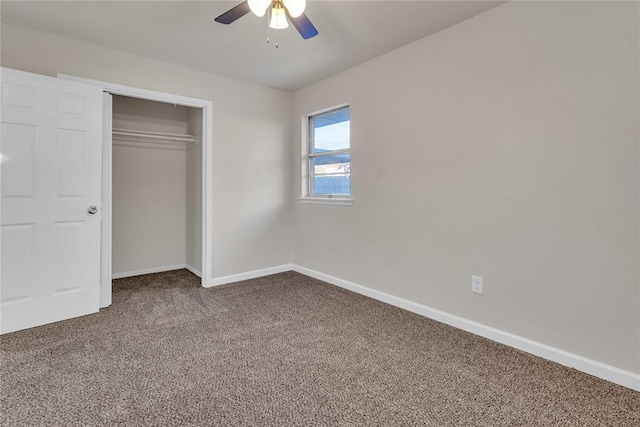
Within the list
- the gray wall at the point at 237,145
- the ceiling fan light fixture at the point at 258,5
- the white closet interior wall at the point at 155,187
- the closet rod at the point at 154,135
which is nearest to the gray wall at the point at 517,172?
the gray wall at the point at 237,145

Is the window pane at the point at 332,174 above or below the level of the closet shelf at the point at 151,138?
below

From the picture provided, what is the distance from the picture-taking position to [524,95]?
2158 millimetres

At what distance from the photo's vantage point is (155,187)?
4.32 m

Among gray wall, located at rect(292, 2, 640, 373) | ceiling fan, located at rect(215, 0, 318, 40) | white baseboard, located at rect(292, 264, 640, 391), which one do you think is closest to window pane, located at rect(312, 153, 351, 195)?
gray wall, located at rect(292, 2, 640, 373)

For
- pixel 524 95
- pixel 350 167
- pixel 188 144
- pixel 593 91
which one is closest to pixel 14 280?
pixel 188 144

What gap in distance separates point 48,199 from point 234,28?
2.05 m

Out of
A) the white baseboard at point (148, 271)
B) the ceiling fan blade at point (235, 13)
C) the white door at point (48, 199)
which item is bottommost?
the white baseboard at point (148, 271)

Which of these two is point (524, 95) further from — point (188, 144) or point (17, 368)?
point (188, 144)

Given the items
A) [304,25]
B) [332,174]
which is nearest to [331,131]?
[332,174]

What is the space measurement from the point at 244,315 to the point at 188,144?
2.77 m

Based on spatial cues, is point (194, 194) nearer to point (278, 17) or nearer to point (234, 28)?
point (234, 28)

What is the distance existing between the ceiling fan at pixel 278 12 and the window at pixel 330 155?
1.63 m

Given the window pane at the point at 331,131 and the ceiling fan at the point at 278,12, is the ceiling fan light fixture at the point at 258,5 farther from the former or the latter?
the window pane at the point at 331,131

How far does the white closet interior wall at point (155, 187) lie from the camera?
405 centimetres
